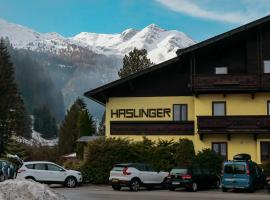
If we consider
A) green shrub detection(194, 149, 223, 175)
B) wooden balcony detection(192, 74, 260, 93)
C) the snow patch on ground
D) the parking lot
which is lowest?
the parking lot

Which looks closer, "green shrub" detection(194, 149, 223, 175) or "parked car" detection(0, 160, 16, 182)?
"parked car" detection(0, 160, 16, 182)

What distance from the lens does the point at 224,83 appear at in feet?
114

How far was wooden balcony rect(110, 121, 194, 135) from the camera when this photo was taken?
36344 millimetres

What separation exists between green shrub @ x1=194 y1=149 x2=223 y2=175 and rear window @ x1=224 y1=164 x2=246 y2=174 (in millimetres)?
6183

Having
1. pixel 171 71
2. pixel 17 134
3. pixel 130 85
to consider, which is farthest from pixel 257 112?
pixel 17 134

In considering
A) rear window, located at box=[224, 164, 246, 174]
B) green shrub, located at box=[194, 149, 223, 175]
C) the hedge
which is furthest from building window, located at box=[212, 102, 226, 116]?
rear window, located at box=[224, 164, 246, 174]

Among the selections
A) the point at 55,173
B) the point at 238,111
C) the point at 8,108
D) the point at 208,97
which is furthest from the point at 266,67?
the point at 8,108

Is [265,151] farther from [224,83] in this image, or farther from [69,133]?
[69,133]

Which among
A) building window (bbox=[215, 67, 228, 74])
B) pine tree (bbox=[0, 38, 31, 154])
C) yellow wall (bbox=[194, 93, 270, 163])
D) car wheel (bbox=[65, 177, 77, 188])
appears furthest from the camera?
pine tree (bbox=[0, 38, 31, 154])

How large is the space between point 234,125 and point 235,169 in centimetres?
850

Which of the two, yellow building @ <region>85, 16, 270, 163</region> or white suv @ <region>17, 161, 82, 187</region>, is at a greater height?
yellow building @ <region>85, 16, 270, 163</region>

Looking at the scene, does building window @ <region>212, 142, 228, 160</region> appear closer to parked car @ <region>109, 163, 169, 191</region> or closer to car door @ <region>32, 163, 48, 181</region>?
parked car @ <region>109, 163, 169, 191</region>

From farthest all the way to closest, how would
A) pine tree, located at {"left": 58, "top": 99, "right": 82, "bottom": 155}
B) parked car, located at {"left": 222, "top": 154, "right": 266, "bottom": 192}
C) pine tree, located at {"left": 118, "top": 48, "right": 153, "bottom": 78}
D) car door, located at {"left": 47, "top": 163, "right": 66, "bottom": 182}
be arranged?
pine tree, located at {"left": 58, "top": 99, "right": 82, "bottom": 155} → pine tree, located at {"left": 118, "top": 48, "right": 153, "bottom": 78} → car door, located at {"left": 47, "top": 163, "right": 66, "bottom": 182} → parked car, located at {"left": 222, "top": 154, "right": 266, "bottom": 192}

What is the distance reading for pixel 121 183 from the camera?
1062 inches
